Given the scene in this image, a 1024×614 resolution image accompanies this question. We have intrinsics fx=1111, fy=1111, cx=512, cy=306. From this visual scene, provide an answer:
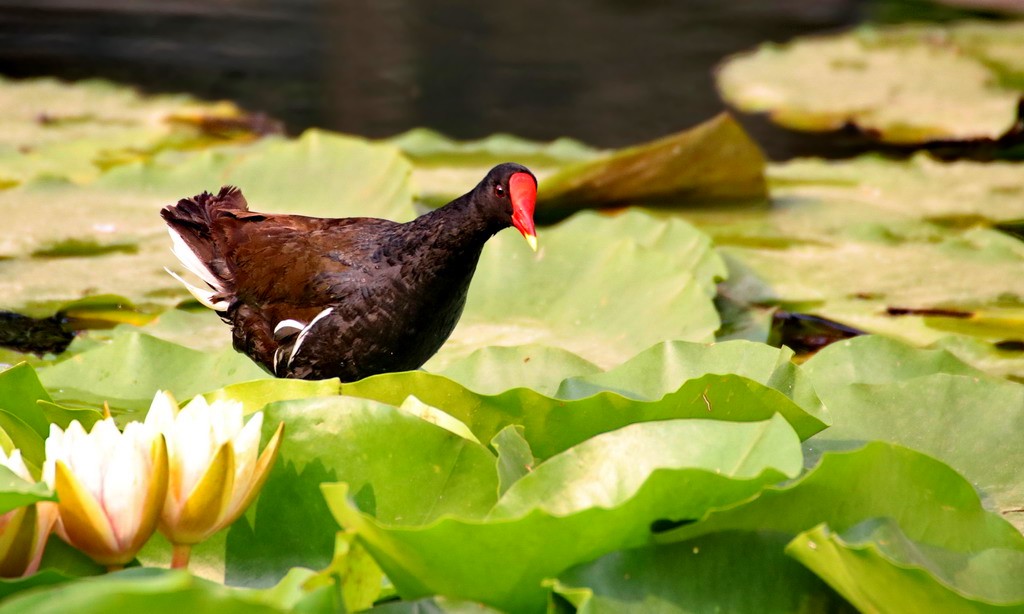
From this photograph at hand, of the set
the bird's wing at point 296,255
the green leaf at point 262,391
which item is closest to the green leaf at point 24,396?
the green leaf at point 262,391

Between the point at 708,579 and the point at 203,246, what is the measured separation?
4.26 ft

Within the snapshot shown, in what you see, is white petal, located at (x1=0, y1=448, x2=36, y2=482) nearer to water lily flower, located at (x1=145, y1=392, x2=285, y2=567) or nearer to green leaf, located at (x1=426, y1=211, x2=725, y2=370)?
water lily flower, located at (x1=145, y1=392, x2=285, y2=567)

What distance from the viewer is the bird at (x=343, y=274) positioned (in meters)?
1.74

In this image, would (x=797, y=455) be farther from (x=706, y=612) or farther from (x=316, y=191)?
(x=316, y=191)

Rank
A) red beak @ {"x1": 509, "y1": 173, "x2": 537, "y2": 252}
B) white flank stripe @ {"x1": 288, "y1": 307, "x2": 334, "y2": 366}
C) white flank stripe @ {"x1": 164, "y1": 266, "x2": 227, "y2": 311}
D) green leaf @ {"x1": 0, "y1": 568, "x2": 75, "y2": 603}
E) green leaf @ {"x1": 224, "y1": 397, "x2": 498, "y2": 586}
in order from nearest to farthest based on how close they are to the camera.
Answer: green leaf @ {"x1": 0, "y1": 568, "x2": 75, "y2": 603} → green leaf @ {"x1": 224, "y1": 397, "x2": 498, "y2": 586} → red beak @ {"x1": 509, "y1": 173, "x2": 537, "y2": 252} → white flank stripe @ {"x1": 288, "y1": 307, "x2": 334, "y2": 366} → white flank stripe @ {"x1": 164, "y1": 266, "x2": 227, "y2": 311}

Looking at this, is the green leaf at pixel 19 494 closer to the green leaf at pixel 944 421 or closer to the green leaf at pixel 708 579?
the green leaf at pixel 708 579

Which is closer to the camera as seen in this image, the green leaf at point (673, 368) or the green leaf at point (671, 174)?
the green leaf at point (673, 368)

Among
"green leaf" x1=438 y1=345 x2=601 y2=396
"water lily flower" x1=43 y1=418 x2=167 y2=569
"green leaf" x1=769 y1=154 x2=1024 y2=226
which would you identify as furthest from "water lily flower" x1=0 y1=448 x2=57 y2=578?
"green leaf" x1=769 y1=154 x2=1024 y2=226

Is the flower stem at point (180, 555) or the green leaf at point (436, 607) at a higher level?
the flower stem at point (180, 555)

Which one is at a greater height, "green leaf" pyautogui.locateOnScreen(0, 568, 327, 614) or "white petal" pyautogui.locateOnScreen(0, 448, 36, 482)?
"green leaf" pyautogui.locateOnScreen(0, 568, 327, 614)

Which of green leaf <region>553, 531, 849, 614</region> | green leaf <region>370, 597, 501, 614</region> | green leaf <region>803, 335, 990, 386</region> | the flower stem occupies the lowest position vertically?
green leaf <region>803, 335, 990, 386</region>

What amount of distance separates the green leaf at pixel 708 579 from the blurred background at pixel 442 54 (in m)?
3.09

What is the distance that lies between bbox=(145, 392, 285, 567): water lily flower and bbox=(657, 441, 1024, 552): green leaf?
1.31 ft

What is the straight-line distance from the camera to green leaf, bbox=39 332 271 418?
1.64 meters
